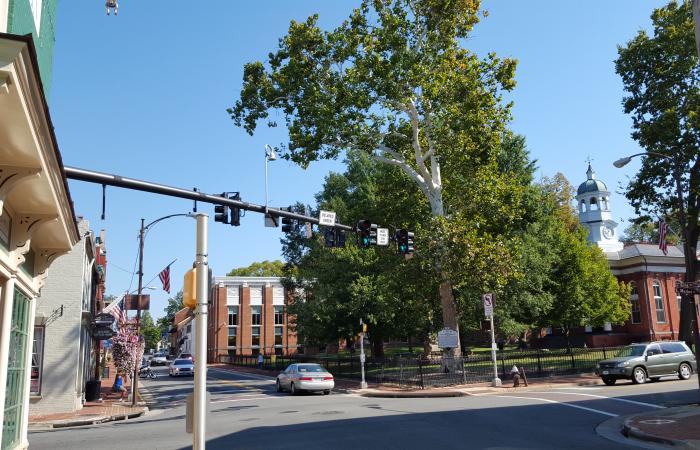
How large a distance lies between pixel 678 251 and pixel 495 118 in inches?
1516

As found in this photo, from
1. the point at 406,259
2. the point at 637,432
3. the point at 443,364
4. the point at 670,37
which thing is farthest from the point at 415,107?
the point at 637,432

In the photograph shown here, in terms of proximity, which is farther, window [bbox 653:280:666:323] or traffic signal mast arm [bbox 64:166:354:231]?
window [bbox 653:280:666:323]

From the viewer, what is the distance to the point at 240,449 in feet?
38.9

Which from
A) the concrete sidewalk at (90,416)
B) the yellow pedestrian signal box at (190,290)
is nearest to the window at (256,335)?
the concrete sidewalk at (90,416)

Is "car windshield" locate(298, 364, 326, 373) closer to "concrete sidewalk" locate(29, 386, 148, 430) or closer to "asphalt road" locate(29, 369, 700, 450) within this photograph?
"asphalt road" locate(29, 369, 700, 450)

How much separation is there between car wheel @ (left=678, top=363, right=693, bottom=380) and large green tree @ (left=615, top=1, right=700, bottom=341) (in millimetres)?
6279

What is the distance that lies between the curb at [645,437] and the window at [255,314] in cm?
6895

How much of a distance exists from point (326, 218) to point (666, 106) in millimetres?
23955

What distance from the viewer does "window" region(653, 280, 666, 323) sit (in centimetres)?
5412

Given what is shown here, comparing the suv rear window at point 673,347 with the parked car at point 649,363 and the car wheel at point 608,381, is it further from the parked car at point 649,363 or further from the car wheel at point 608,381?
the car wheel at point 608,381

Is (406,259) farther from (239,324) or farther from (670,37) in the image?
(239,324)

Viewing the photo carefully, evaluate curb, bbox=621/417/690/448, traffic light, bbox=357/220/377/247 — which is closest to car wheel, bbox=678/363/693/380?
curb, bbox=621/417/690/448

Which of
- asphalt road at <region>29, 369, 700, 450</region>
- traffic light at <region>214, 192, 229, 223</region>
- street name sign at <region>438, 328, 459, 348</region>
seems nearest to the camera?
asphalt road at <region>29, 369, 700, 450</region>

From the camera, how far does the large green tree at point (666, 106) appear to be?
104ft
